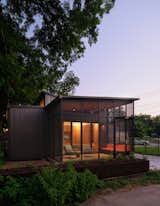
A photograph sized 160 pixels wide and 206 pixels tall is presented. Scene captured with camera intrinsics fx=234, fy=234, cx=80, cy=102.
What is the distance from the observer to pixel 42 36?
38.4 ft

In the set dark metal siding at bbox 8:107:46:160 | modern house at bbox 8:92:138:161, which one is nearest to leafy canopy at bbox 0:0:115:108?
dark metal siding at bbox 8:107:46:160

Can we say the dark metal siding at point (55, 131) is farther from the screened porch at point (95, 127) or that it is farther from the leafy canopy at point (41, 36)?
the leafy canopy at point (41, 36)

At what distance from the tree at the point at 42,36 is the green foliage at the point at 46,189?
5.74m

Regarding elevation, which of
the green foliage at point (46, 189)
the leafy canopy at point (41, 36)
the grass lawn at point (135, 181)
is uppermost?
the leafy canopy at point (41, 36)

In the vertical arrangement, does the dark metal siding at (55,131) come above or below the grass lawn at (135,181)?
above

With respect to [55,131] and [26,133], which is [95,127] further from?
[26,133]

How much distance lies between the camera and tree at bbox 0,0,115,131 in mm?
10039

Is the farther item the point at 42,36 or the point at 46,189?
the point at 42,36

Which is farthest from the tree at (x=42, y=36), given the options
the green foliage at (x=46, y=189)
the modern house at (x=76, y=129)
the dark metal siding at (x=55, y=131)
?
the green foliage at (x=46, y=189)

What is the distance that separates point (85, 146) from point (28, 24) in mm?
7714

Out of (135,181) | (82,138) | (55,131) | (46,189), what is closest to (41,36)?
(55,131)

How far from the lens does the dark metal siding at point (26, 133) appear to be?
14.2 meters

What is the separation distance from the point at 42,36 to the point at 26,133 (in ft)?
20.0

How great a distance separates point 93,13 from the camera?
9.98m
